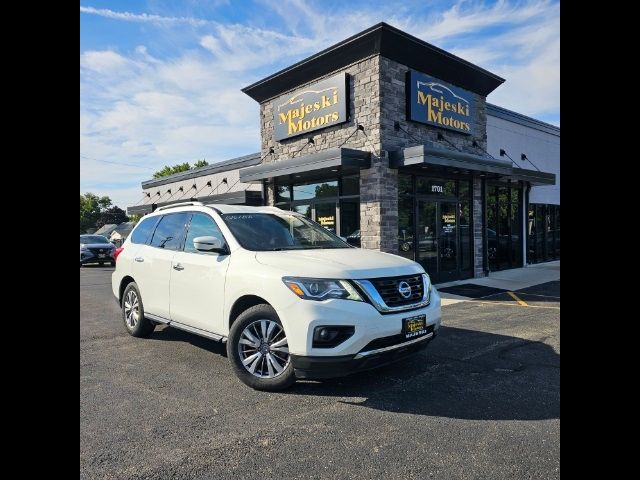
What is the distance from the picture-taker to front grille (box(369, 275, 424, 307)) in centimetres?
421

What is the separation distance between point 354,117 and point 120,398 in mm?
9080

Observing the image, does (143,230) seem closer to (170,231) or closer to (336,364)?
(170,231)

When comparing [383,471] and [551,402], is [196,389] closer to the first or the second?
[383,471]

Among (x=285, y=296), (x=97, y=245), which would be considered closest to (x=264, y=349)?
(x=285, y=296)

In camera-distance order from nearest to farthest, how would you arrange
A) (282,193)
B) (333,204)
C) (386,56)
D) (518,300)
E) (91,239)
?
(518,300)
(386,56)
(333,204)
(282,193)
(91,239)

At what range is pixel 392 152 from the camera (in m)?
10.9

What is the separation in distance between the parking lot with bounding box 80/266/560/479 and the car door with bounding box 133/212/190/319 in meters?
0.65

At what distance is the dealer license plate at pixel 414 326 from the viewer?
4.21m

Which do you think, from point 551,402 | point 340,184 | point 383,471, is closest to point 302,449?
point 383,471

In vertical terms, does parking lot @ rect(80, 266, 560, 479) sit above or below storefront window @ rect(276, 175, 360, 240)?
below

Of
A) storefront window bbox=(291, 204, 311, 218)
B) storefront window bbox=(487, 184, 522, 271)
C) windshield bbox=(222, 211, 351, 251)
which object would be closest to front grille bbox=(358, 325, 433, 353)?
windshield bbox=(222, 211, 351, 251)

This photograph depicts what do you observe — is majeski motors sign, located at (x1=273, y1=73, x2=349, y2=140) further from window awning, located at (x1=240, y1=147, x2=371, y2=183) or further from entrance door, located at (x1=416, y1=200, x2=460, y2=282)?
entrance door, located at (x1=416, y1=200, x2=460, y2=282)

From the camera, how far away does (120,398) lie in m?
4.14

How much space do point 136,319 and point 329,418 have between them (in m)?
3.90
